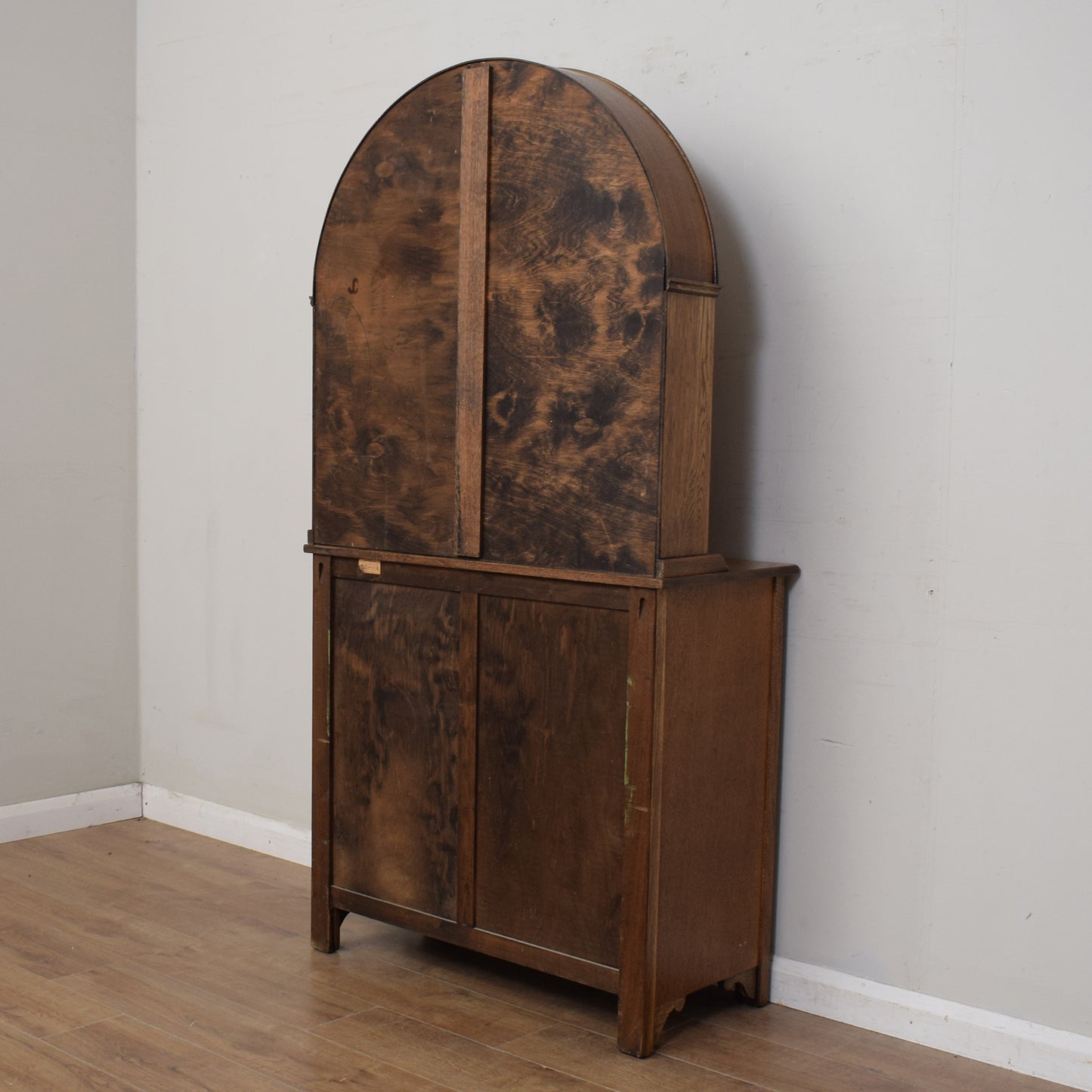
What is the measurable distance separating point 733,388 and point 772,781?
3.00 feet

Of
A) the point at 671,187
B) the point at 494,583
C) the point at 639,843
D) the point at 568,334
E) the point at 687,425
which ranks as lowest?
the point at 639,843

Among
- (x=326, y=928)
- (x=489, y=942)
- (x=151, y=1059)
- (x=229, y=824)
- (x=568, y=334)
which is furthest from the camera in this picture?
(x=229, y=824)

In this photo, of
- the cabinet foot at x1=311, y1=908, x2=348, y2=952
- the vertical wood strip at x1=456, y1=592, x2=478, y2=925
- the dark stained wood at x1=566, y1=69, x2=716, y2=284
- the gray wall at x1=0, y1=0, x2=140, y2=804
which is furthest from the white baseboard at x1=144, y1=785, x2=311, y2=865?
the dark stained wood at x1=566, y1=69, x2=716, y2=284

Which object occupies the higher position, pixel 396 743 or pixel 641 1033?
pixel 396 743

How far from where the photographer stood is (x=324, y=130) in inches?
153

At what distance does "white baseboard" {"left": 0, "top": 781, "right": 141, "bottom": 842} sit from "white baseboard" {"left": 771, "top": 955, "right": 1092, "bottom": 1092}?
7.98ft

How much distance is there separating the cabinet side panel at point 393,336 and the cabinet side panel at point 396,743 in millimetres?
171

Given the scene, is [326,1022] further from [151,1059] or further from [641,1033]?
[641,1033]

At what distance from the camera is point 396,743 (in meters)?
3.10

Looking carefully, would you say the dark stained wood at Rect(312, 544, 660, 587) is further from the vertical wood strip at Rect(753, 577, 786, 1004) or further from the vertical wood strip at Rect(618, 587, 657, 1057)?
the vertical wood strip at Rect(753, 577, 786, 1004)

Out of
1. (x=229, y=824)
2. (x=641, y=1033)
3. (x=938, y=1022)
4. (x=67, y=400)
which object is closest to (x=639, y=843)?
(x=641, y=1033)

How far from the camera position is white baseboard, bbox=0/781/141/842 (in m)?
4.14

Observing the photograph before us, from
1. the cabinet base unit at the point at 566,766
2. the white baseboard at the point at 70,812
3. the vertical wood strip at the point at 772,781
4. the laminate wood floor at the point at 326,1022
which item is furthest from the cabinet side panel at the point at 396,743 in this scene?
the white baseboard at the point at 70,812

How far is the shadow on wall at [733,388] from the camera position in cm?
304
